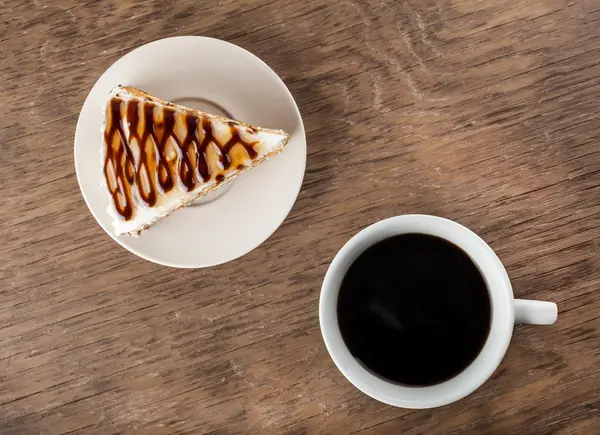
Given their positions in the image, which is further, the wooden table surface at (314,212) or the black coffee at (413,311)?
the wooden table surface at (314,212)

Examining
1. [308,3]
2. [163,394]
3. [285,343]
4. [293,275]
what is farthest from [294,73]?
[163,394]

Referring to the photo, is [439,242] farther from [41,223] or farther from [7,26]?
[7,26]

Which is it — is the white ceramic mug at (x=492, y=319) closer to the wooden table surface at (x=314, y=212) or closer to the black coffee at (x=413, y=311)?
the black coffee at (x=413, y=311)

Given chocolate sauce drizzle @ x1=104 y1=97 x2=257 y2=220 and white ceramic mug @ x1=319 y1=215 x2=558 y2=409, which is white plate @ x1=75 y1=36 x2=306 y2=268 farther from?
white ceramic mug @ x1=319 y1=215 x2=558 y2=409

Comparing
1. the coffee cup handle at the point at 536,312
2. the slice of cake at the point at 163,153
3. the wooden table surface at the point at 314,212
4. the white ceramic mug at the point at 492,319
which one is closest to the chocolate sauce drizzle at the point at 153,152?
the slice of cake at the point at 163,153

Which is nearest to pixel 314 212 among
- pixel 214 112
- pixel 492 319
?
pixel 214 112

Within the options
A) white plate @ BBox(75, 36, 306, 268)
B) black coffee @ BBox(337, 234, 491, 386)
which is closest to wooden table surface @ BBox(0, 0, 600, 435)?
white plate @ BBox(75, 36, 306, 268)
